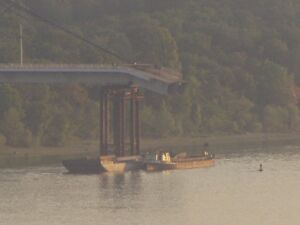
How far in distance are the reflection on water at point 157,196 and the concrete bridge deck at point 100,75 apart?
9.97 meters

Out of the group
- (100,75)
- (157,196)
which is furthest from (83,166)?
(157,196)

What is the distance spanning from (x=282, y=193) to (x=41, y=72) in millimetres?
43182

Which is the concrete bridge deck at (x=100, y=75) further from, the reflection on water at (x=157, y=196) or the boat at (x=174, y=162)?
the reflection on water at (x=157, y=196)

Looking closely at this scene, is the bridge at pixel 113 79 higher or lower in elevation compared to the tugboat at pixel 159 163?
higher

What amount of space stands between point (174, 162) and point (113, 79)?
1122cm

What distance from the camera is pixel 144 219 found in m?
123

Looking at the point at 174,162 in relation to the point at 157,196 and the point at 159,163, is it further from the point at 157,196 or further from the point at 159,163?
the point at 157,196

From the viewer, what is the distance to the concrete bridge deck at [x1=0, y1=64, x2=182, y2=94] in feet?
565

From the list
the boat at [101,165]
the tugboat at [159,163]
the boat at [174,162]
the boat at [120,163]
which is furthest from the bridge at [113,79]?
the boat at [174,162]

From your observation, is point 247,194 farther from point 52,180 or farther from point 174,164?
point 174,164

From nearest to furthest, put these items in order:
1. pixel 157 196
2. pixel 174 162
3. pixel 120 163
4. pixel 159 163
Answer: pixel 157 196, pixel 120 163, pixel 159 163, pixel 174 162

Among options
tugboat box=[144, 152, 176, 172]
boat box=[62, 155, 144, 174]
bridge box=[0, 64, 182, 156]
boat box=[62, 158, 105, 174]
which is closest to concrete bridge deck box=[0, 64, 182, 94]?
bridge box=[0, 64, 182, 156]

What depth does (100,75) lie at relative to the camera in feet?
574

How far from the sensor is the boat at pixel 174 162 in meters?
172
